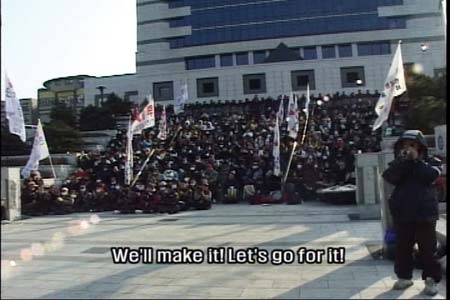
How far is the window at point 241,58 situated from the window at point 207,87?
627 centimetres

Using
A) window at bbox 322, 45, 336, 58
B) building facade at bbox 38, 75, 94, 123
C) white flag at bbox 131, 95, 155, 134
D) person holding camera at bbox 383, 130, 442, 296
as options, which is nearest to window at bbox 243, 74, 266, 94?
window at bbox 322, 45, 336, 58

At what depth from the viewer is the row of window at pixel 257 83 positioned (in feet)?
184

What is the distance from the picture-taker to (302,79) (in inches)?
2217

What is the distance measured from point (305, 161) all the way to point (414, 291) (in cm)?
1341

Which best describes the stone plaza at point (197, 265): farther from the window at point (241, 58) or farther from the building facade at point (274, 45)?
the window at point (241, 58)

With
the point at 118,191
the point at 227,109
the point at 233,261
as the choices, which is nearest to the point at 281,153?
the point at 118,191

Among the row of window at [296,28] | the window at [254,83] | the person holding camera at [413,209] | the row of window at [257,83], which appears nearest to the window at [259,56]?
the row of window at [296,28]

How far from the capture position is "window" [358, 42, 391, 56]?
61.4 meters

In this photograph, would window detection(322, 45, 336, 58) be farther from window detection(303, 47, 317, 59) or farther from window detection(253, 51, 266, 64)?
window detection(253, 51, 266, 64)

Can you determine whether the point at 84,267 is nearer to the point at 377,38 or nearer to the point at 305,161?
the point at 305,161

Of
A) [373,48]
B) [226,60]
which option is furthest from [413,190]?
[226,60]

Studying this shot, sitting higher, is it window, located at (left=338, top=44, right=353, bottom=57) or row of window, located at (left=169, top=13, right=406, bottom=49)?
row of window, located at (left=169, top=13, right=406, bottom=49)

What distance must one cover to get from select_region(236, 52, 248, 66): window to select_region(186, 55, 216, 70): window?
116 inches

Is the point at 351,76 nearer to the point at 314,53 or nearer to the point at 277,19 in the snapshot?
the point at 314,53
